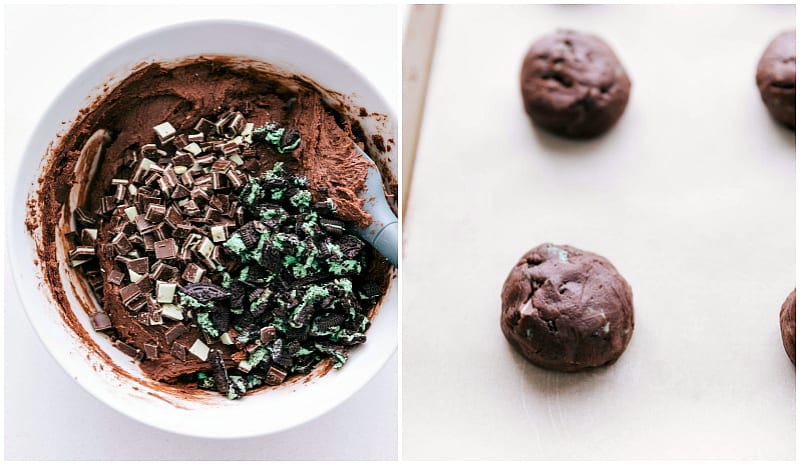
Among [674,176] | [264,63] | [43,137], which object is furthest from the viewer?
[674,176]

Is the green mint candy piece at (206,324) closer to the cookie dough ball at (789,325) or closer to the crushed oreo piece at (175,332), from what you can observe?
the crushed oreo piece at (175,332)

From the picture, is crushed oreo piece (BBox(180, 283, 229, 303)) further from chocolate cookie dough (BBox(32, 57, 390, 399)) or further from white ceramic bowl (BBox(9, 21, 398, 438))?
white ceramic bowl (BBox(9, 21, 398, 438))

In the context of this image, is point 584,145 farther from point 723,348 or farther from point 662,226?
point 723,348

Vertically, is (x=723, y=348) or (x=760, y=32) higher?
(x=760, y=32)

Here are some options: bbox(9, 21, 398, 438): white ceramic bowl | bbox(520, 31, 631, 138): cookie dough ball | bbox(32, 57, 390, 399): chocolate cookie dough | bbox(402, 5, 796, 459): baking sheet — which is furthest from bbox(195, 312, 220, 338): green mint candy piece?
bbox(520, 31, 631, 138): cookie dough ball

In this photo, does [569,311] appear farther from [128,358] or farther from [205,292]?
[128,358]

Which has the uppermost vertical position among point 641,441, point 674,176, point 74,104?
point 74,104

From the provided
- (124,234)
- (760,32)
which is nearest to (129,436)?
(124,234)
